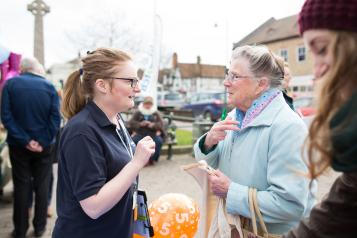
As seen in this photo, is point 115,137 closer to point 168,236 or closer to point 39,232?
point 168,236

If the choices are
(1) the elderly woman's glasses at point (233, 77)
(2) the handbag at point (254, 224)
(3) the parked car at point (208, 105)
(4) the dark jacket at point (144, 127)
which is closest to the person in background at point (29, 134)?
(1) the elderly woman's glasses at point (233, 77)

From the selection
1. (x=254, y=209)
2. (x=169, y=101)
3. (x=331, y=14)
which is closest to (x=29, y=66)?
(x=254, y=209)

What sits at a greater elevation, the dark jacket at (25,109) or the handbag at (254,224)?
the dark jacket at (25,109)

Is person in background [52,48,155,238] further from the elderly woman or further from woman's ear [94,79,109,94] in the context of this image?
the elderly woman

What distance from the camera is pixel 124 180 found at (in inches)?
73.4

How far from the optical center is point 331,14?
35.7 inches

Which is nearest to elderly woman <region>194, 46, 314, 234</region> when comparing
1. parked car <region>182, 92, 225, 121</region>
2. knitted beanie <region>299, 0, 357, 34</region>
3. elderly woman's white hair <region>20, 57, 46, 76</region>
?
knitted beanie <region>299, 0, 357, 34</region>

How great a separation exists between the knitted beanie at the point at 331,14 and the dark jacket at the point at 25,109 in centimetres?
390

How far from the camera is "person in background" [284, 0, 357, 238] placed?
2.69 ft

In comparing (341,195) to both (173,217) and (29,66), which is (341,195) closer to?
(173,217)

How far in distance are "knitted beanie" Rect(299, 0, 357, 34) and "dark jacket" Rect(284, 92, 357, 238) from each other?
202 millimetres

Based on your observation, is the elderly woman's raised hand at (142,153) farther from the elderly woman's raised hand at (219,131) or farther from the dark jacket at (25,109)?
the dark jacket at (25,109)

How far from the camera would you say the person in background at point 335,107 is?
819 millimetres

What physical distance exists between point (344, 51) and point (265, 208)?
1.17 m
